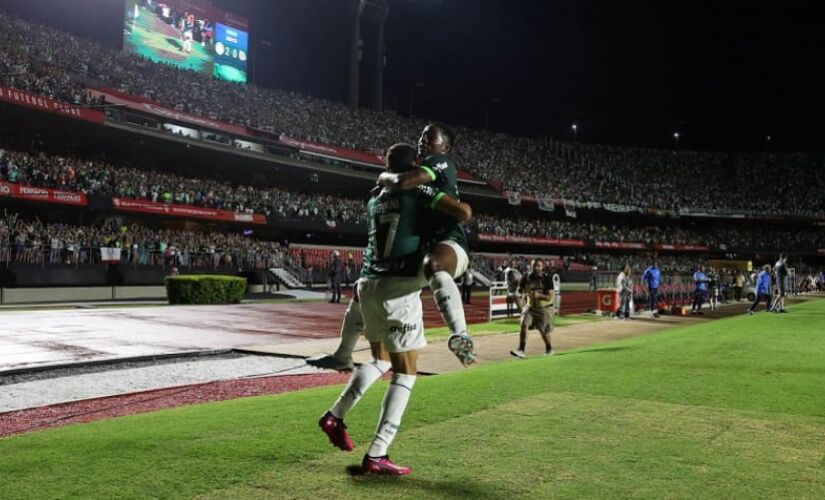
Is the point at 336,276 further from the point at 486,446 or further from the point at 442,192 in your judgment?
the point at 442,192

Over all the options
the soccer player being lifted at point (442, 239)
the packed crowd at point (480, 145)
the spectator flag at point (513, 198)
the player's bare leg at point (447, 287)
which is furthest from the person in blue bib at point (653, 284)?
the spectator flag at point (513, 198)

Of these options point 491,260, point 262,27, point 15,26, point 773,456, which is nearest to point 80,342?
point 773,456

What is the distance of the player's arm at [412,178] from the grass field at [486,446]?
70.1 inches

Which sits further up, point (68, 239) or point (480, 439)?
point (68, 239)

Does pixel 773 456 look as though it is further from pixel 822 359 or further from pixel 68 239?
pixel 68 239

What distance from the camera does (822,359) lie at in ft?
33.2

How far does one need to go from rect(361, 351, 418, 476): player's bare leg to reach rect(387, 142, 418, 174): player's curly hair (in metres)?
1.19

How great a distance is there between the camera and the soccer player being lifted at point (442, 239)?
4.20m

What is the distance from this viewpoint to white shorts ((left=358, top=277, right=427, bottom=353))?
4227 mm

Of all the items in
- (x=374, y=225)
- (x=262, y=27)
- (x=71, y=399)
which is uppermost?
(x=262, y=27)

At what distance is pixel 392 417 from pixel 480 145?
208 ft

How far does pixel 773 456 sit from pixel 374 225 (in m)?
3.14

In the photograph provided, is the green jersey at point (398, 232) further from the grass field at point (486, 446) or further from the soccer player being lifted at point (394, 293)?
the grass field at point (486, 446)

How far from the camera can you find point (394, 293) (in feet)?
14.0
